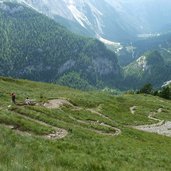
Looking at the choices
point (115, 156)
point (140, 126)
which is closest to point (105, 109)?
point (140, 126)

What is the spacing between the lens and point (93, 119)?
6625 centimetres

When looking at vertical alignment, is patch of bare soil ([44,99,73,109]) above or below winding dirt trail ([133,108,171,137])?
above

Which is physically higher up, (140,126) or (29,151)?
(29,151)

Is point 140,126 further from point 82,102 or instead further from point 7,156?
point 7,156

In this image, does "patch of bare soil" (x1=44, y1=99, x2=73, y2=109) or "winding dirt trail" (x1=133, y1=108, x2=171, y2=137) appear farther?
"winding dirt trail" (x1=133, y1=108, x2=171, y2=137)

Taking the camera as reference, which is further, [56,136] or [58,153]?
[56,136]

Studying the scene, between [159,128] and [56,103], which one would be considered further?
[159,128]

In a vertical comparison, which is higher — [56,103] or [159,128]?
[56,103]

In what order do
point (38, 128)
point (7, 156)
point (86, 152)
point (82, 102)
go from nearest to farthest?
point (7, 156) → point (86, 152) → point (38, 128) → point (82, 102)

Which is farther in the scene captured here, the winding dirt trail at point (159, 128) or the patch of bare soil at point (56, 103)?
the winding dirt trail at point (159, 128)

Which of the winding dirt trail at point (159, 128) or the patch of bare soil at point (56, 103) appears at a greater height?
the patch of bare soil at point (56, 103)

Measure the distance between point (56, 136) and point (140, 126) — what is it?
47259mm

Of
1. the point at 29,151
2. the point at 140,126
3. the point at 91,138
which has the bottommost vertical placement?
the point at 140,126

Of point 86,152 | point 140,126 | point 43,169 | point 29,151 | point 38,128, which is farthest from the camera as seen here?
point 140,126
